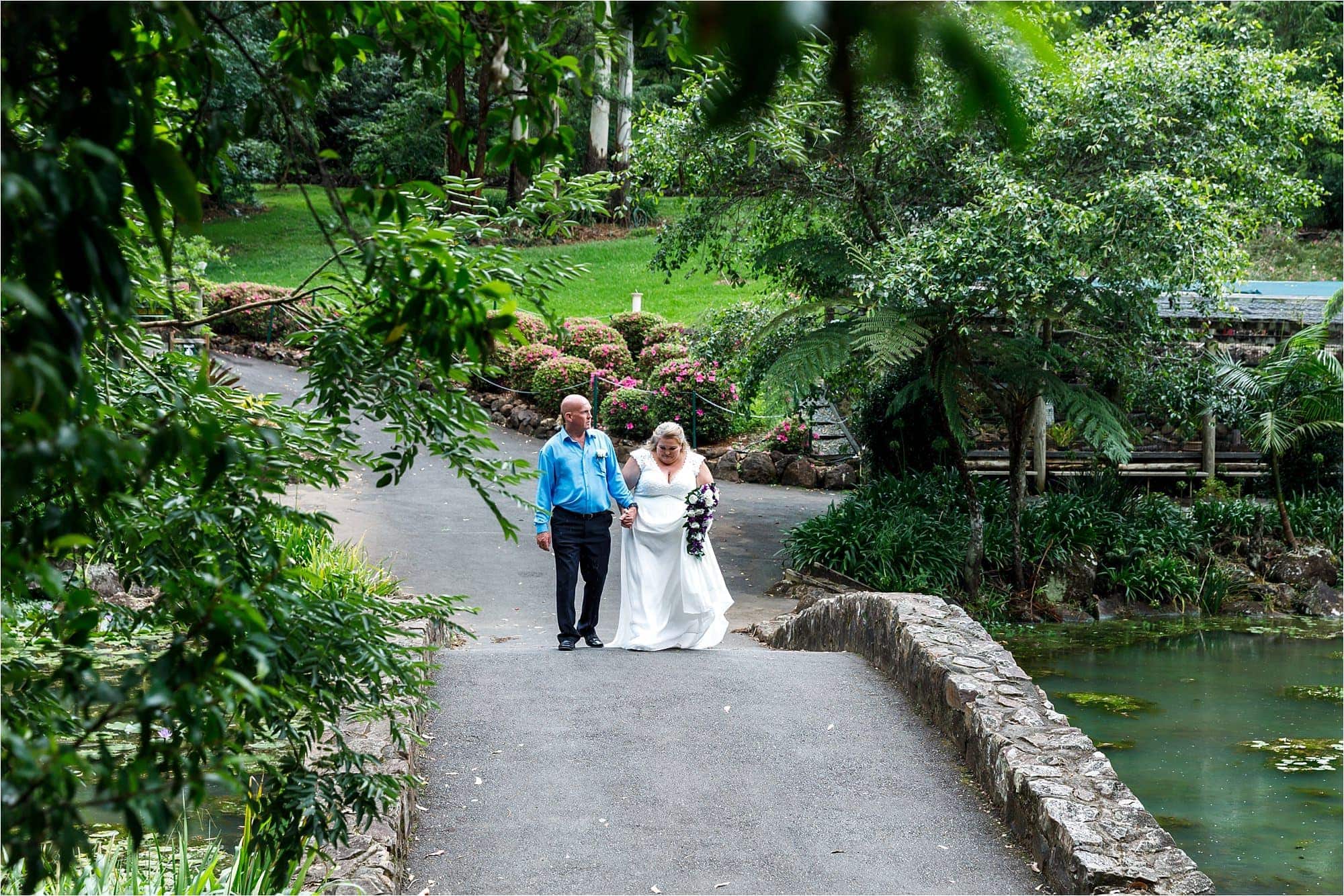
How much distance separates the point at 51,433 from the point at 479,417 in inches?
54.0

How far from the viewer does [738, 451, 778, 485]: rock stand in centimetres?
1964

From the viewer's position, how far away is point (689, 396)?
2005 cm

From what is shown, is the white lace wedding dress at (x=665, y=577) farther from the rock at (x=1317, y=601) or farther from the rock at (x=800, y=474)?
the rock at (x=800, y=474)

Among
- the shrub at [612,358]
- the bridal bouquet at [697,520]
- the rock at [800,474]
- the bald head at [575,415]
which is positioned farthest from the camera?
the shrub at [612,358]

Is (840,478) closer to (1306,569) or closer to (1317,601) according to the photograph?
(1306,569)

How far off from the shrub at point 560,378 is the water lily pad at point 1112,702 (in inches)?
448

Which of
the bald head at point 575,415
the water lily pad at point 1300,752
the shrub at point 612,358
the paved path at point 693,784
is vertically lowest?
the water lily pad at point 1300,752

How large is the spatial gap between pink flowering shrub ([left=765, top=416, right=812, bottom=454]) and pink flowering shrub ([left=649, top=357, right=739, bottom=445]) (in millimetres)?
895

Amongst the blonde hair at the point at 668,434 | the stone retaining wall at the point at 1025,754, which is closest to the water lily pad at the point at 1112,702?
the stone retaining wall at the point at 1025,754

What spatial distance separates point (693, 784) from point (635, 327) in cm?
1786

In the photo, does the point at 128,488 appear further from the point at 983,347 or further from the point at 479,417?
the point at 983,347

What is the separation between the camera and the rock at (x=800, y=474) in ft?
63.5

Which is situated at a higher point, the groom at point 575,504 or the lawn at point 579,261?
the lawn at point 579,261

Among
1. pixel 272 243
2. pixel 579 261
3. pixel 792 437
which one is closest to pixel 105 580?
pixel 792 437
